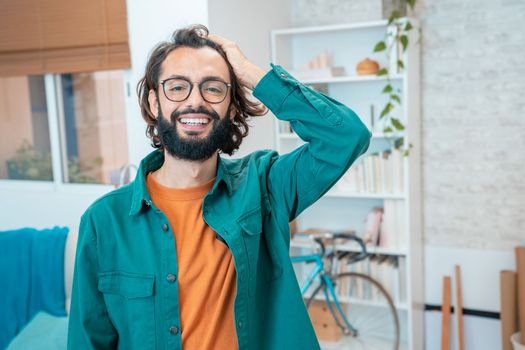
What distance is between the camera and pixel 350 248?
144 inches

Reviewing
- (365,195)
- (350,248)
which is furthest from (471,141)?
(350,248)

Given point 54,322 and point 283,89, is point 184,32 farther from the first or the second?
point 54,322

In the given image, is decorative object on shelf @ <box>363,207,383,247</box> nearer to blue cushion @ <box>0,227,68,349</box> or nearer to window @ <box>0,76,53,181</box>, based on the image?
blue cushion @ <box>0,227,68,349</box>

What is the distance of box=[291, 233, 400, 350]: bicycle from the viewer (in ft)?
11.9

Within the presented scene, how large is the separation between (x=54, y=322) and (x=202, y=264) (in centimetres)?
162

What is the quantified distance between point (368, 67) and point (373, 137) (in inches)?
16.7

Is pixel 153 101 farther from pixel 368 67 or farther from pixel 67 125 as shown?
pixel 67 125

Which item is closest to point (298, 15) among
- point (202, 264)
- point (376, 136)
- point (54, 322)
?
point (376, 136)

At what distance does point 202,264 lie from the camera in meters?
1.52

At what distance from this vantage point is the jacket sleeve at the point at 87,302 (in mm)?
1497

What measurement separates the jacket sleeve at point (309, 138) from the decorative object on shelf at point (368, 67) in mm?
2018

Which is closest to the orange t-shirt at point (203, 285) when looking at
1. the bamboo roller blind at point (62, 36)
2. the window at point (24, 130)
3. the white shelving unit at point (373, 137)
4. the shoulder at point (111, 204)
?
the shoulder at point (111, 204)

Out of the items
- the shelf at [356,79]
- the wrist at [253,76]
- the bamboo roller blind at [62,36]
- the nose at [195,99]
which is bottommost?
the nose at [195,99]

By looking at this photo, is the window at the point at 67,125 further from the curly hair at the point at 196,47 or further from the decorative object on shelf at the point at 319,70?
the curly hair at the point at 196,47
